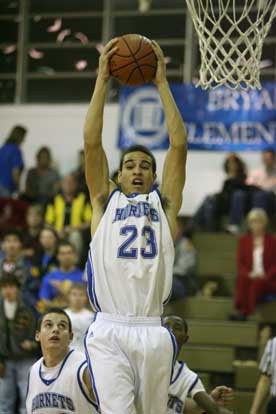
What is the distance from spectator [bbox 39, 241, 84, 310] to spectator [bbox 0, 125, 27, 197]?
4420mm

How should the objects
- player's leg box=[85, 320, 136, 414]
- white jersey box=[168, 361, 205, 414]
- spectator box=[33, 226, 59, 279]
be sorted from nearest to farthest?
player's leg box=[85, 320, 136, 414] → white jersey box=[168, 361, 205, 414] → spectator box=[33, 226, 59, 279]

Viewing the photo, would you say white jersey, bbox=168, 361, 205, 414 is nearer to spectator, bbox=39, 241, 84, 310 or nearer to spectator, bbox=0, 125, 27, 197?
spectator, bbox=39, 241, 84, 310

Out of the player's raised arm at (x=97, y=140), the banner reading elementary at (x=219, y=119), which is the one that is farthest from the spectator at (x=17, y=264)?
the player's raised arm at (x=97, y=140)

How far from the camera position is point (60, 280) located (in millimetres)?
10148

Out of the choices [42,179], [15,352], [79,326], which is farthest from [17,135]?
[79,326]

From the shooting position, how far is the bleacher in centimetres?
1048

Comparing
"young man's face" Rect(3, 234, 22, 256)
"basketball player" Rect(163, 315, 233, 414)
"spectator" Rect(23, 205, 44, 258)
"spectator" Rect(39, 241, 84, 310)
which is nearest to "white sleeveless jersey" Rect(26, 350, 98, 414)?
"basketball player" Rect(163, 315, 233, 414)

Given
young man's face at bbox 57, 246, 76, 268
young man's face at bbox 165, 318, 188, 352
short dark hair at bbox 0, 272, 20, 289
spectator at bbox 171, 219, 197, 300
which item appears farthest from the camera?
spectator at bbox 171, 219, 197, 300

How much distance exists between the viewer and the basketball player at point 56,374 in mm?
6598

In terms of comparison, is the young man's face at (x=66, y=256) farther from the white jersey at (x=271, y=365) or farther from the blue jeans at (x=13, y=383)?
the white jersey at (x=271, y=365)

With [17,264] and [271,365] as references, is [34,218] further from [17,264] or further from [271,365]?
[271,365]

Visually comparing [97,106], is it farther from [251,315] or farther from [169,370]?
[251,315]

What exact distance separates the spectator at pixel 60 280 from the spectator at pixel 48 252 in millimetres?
822

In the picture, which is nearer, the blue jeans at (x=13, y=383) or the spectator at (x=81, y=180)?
the blue jeans at (x=13, y=383)
